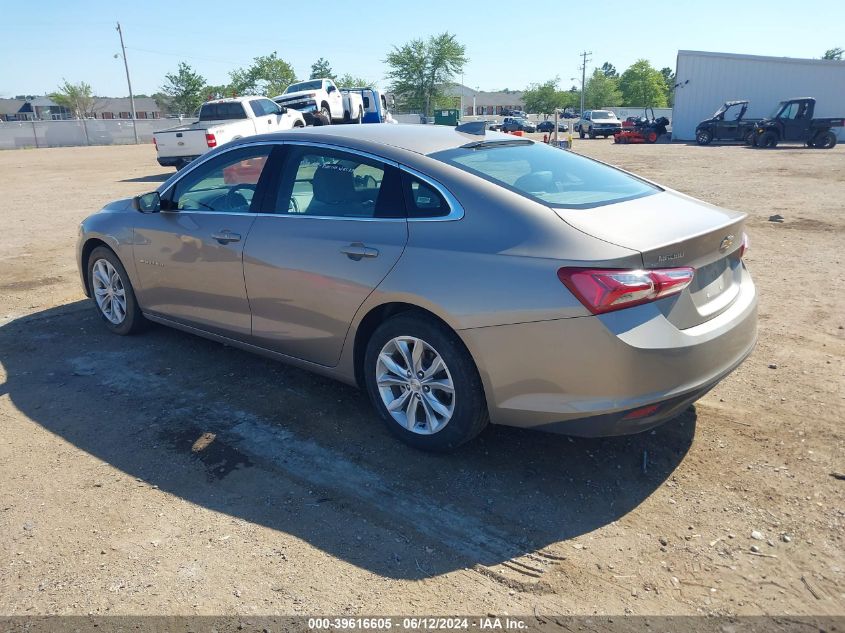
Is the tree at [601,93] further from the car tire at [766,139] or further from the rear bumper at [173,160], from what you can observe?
the rear bumper at [173,160]

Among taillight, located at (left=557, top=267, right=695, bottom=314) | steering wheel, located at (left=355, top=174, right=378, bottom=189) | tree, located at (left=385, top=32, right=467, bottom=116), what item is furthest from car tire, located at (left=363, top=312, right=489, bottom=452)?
tree, located at (left=385, top=32, right=467, bottom=116)

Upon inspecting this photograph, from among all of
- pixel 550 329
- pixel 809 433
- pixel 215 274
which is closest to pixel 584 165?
pixel 550 329

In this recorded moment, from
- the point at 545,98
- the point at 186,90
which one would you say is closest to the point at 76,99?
the point at 186,90

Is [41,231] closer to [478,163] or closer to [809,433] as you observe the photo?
[478,163]

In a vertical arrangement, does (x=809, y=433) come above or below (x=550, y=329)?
below

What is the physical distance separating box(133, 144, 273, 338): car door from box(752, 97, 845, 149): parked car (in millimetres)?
32193

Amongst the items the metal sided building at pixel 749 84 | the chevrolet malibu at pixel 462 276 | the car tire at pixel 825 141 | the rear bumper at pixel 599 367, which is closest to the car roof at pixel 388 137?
the chevrolet malibu at pixel 462 276

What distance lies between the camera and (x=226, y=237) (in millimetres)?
4367

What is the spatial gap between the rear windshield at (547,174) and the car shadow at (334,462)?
1375 mm

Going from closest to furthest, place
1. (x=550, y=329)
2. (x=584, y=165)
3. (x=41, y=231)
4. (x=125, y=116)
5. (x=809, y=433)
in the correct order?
1. (x=550, y=329)
2. (x=809, y=433)
3. (x=584, y=165)
4. (x=41, y=231)
5. (x=125, y=116)

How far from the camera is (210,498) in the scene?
10.8ft

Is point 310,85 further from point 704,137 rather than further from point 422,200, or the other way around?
point 422,200

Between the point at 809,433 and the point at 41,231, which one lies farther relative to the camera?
the point at 41,231

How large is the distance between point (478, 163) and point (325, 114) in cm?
2077
